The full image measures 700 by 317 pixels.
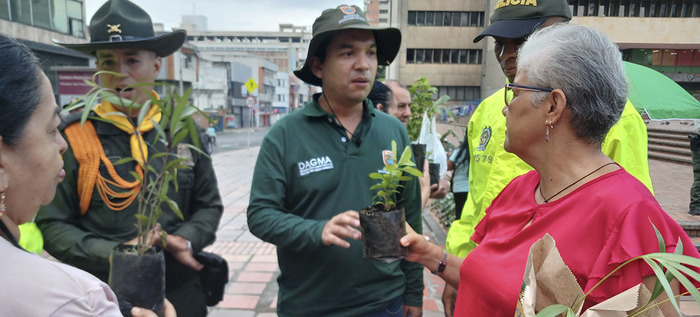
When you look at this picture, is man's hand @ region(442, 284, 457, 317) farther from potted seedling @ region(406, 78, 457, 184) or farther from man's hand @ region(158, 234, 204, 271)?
potted seedling @ region(406, 78, 457, 184)

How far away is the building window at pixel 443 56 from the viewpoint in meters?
38.6

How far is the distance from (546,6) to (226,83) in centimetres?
4365

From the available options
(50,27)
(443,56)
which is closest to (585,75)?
(50,27)

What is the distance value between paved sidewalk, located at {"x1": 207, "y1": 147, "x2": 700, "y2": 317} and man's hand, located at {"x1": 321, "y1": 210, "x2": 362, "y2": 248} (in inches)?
88.8

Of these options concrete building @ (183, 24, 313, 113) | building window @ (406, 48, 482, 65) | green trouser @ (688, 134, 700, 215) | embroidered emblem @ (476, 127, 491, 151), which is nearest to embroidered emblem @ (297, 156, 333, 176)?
embroidered emblem @ (476, 127, 491, 151)

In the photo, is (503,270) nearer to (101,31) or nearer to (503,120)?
(503,120)

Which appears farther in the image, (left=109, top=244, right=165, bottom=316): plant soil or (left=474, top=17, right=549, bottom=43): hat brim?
(left=474, top=17, right=549, bottom=43): hat brim

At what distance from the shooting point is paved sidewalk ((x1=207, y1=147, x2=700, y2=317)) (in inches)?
139

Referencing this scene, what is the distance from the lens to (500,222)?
1.47 m

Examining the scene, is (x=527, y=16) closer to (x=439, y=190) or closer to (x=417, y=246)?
(x=417, y=246)

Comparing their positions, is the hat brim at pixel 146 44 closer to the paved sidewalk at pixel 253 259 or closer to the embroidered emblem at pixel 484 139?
the embroidered emblem at pixel 484 139

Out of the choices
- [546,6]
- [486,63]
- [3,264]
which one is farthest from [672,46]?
[3,264]

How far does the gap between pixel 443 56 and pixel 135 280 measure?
131 feet

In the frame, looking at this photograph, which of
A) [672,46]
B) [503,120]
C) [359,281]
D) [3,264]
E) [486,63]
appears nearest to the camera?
[3,264]
